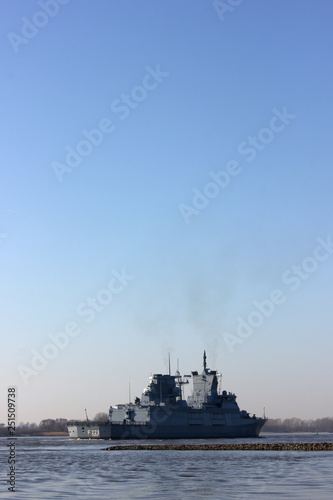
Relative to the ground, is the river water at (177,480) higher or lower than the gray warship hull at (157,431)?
higher

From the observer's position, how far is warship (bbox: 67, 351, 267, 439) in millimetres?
112875

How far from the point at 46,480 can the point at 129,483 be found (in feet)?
20.3

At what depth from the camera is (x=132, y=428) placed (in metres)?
114

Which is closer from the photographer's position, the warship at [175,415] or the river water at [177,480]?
the river water at [177,480]

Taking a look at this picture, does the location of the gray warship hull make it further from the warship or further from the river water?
the river water

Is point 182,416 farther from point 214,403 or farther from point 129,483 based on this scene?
point 129,483

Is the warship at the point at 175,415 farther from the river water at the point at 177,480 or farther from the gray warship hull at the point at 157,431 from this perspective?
the river water at the point at 177,480

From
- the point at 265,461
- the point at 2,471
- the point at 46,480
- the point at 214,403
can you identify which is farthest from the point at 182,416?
the point at 46,480

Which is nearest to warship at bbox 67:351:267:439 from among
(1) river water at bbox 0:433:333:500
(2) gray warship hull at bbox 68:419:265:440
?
(2) gray warship hull at bbox 68:419:265:440

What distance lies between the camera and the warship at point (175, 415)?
113m

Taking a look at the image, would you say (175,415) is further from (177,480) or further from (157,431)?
(177,480)

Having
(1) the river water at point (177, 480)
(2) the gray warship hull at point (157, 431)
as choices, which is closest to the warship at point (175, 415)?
(2) the gray warship hull at point (157, 431)

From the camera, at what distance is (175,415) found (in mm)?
Result: 113688

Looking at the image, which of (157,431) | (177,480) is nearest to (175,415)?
(157,431)
